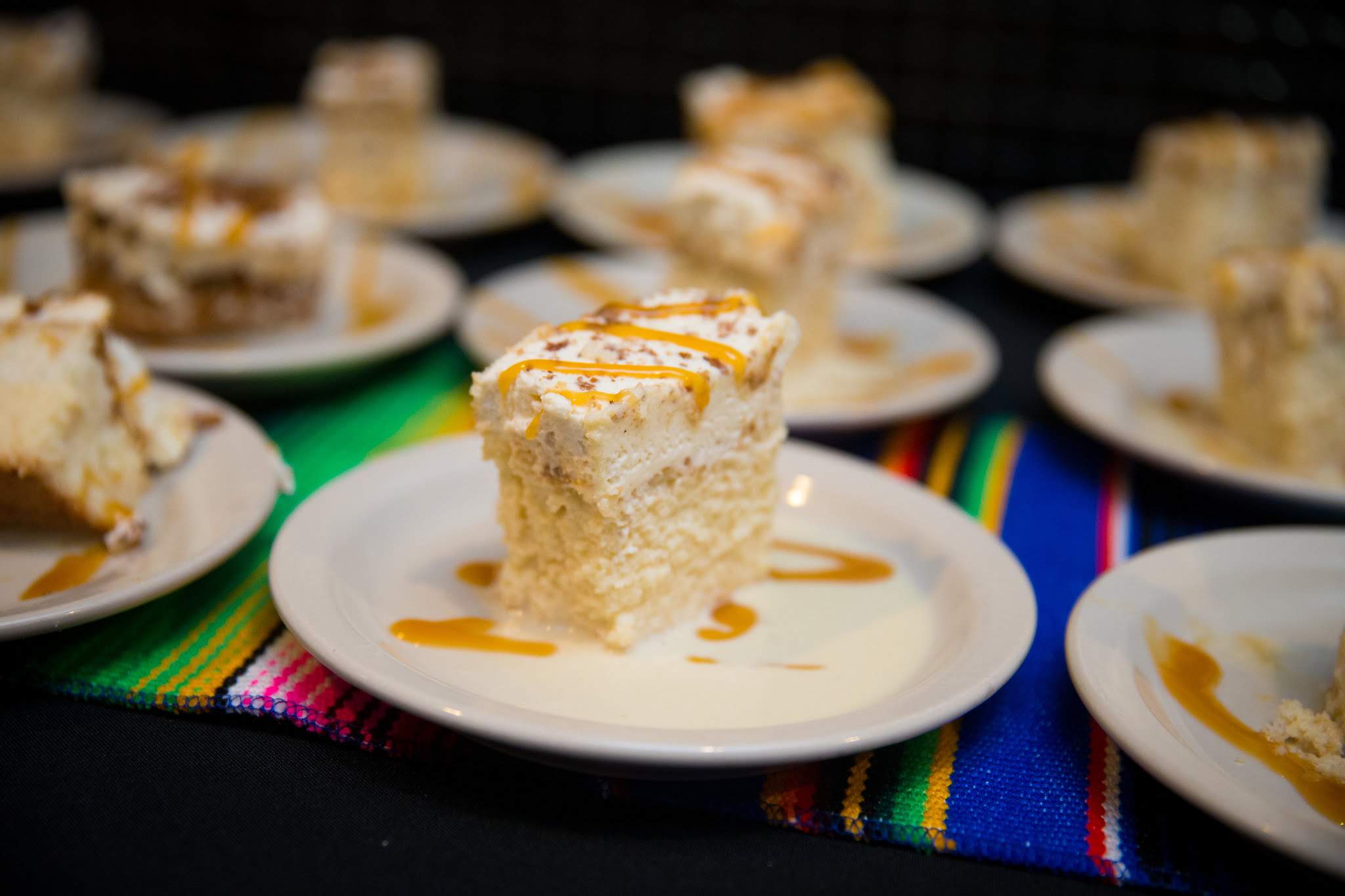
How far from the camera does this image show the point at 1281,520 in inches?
78.1

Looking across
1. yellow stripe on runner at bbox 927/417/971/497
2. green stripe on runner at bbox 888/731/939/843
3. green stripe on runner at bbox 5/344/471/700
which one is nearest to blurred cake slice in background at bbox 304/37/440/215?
green stripe on runner at bbox 5/344/471/700

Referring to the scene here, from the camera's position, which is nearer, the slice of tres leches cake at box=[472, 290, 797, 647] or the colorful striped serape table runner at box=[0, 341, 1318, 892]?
the colorful striped serape table runner at box=[0, 341, 1318, 892]

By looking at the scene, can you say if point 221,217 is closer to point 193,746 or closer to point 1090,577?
point 193,746

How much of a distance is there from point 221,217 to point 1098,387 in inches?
68.6

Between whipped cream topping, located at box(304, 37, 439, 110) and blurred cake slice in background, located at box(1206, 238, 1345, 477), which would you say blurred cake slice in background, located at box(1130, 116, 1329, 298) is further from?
whipped cream topping, located at box(304, 37, 439, 110)

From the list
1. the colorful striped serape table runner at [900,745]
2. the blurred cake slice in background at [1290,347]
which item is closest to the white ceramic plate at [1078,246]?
the blurred cake slice in background at [1290,347]

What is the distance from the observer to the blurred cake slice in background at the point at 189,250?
2281 mm

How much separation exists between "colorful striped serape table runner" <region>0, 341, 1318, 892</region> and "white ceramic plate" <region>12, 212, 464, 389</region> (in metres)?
0.34

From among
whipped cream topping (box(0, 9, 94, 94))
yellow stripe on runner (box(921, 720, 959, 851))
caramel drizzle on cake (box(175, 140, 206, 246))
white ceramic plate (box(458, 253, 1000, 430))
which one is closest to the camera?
yellow stripe on runner (box(921, 720, 959, 851))

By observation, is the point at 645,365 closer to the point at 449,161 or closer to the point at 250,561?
the point at 250,561

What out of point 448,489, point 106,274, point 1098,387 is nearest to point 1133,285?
point 1098,387

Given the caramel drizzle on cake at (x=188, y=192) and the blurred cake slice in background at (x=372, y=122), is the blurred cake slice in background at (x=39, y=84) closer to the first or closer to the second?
the blurred cake slice in background at (x=372, y=122)

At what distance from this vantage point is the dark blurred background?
358 centimetres

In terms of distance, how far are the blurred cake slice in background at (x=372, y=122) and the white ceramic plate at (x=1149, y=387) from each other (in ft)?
5.81
